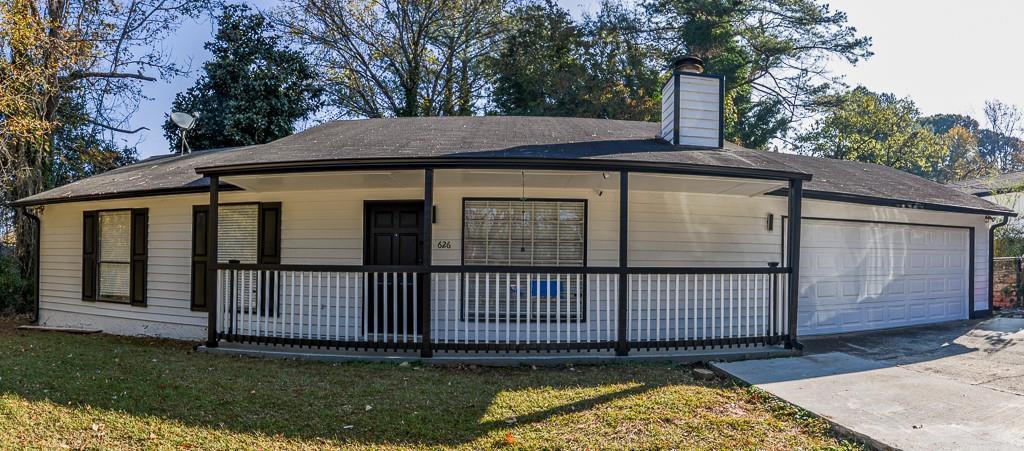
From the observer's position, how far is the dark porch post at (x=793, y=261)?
6.52 metres

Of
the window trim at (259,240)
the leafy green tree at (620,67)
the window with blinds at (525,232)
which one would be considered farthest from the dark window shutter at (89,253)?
the leafy green tree at (620,67)

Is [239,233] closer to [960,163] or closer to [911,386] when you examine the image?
[911,386]

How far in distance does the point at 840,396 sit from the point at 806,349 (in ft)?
7.30

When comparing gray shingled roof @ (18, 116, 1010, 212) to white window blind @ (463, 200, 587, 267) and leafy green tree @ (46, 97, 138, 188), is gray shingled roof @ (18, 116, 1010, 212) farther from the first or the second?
leafy green tree @ (46, 97, 138, 188)

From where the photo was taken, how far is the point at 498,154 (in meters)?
6.11

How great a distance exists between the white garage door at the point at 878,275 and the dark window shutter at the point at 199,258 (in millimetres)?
9148

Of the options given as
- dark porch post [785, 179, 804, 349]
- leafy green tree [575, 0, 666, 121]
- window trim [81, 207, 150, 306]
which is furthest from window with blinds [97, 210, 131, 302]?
leafy green tree [575, 0, 666, 121]

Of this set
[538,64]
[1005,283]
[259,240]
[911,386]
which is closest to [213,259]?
[259,240]

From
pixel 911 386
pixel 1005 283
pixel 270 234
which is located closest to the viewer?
pixel 911 386

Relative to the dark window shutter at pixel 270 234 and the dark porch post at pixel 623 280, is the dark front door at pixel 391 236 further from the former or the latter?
the dark porch post at pixel 623 280

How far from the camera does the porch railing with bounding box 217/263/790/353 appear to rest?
6211mm

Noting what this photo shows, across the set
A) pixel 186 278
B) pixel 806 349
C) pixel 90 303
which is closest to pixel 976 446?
pixel 806 349

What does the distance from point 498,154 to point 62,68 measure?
42.8 feet

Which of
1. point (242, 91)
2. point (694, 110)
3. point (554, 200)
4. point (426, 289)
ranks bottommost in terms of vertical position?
point (426, 289)
